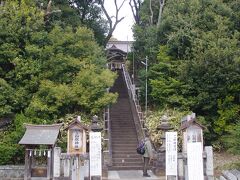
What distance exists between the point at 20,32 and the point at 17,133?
6.20 metres

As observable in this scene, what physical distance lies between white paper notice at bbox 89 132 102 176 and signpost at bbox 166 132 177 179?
2.67 meters

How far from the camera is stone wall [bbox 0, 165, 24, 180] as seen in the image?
16.8 metres

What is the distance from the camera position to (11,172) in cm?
1689

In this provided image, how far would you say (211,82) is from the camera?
2072cm

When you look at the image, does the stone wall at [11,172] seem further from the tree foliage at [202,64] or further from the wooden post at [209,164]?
the tree foliage at [202,64]

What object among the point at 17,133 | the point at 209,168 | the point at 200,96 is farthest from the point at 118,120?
the point at 209,168

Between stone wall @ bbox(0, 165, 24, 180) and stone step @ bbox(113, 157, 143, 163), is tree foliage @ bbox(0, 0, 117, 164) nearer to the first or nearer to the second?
stone wall @ bbox(0, 165, 24, 180)

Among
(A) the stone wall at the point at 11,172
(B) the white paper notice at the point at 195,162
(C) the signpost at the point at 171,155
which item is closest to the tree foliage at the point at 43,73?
(A) the stone wall at the point at 11,172

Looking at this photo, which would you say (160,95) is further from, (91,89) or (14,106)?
(14,106)

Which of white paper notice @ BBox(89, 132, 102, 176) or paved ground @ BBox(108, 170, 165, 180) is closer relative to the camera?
white paper notice @ BBox(89, 132, 102, 176)

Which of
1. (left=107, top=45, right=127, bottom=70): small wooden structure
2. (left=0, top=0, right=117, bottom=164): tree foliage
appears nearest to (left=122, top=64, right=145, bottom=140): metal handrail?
(left=0, top=0, right=117, bottom=164): tree foliage

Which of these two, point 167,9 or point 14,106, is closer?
point 14,106

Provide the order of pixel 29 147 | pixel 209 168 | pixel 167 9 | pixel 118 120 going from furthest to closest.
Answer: pixel 167 9 < pixel 118 120 < pixel 29 147 < pixel 209 168

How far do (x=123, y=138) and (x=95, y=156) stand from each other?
20.9 feet
